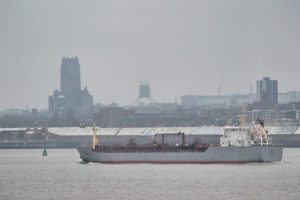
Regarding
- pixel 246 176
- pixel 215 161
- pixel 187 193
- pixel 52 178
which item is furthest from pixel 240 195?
pixel 215 161

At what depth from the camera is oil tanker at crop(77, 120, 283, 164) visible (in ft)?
406

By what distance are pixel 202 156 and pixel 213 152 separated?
1.51 meters

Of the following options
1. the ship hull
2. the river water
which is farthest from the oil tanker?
the river water

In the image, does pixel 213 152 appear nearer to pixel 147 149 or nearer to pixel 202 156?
pixel 202 156

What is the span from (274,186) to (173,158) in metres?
36.1

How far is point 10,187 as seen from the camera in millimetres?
95125

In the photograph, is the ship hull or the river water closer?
the river water

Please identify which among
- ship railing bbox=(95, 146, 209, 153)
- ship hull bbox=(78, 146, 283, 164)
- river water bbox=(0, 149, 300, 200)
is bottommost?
river water bbox=(0, 149, 300, 200)

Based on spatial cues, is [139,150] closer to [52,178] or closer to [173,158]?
[173,158]

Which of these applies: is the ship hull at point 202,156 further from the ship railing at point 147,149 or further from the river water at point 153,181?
the river water at point 153,181

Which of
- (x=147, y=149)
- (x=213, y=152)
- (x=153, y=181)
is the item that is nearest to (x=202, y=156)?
(x=213, y=152)

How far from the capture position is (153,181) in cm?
9931

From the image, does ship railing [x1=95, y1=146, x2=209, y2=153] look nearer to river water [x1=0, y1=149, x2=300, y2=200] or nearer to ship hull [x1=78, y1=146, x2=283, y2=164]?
ship hull [x1=78, y1=146, x2=283, y2=164]

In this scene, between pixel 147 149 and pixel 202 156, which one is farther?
pixel 147 149
